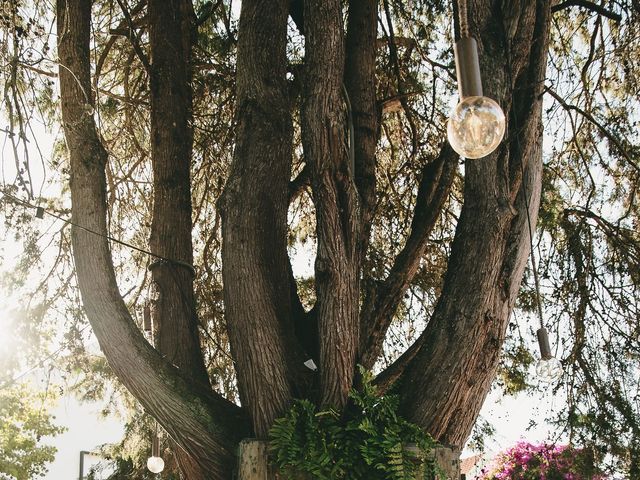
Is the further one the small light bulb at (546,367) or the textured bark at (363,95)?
the textured bark at (363,95)

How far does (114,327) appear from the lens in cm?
372

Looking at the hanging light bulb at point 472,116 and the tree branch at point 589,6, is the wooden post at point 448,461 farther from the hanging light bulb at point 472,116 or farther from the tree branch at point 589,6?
the tree branch at point 589,6

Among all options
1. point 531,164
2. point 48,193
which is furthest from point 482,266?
point 48,193

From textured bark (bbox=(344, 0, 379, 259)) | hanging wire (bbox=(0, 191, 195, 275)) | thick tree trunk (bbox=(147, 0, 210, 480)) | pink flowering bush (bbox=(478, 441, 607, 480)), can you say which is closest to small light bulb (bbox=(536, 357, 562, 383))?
textured bark (bbox=(344, 0, 379, 259))

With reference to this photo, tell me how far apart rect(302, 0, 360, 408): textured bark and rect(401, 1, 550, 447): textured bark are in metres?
0.37

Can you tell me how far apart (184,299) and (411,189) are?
264 centimetres

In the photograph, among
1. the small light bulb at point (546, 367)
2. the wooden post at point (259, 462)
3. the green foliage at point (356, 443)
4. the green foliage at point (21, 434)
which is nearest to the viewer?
the small light bulb at point (546, 367)

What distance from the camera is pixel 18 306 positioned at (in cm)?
568

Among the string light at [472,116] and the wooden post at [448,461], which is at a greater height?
the string light at [472,116]

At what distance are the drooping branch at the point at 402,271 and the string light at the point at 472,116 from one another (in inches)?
89.1

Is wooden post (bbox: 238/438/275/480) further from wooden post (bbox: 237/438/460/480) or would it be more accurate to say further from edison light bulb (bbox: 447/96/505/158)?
edison light bulb (bbox: 447/96/505/158)

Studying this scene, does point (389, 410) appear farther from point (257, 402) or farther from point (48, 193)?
point (48, 193)

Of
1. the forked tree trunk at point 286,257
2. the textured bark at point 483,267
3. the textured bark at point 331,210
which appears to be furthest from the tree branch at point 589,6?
the textured bark at point 331,210

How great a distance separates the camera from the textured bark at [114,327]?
12.0 feet
